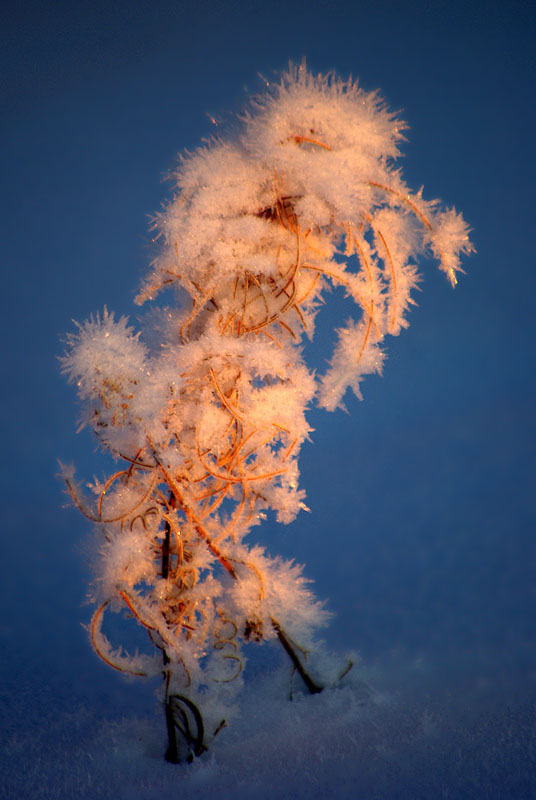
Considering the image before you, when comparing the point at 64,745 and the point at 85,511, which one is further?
the point at 64,745

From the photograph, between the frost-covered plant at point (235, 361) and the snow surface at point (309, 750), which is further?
the snow surface at point (309, 750)

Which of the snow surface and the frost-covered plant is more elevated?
the frost-covered plant

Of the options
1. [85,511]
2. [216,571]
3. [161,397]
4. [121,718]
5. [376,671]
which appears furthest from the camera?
[376,671]

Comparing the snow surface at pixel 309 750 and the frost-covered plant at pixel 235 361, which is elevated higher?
the frost-covered plant at pixel 235 361

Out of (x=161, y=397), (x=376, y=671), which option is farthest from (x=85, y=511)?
(x=376, y=671)

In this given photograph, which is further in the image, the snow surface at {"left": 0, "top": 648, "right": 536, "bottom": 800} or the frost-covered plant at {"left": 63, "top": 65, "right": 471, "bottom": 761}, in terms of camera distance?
the snow surface at {"left": 0, "top": 648, "right": 536, "bottom": 800}

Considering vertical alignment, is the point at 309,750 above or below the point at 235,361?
below

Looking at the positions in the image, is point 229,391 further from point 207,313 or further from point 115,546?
point 115,546

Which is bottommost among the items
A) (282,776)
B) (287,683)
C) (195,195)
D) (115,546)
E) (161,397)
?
(282,776)
